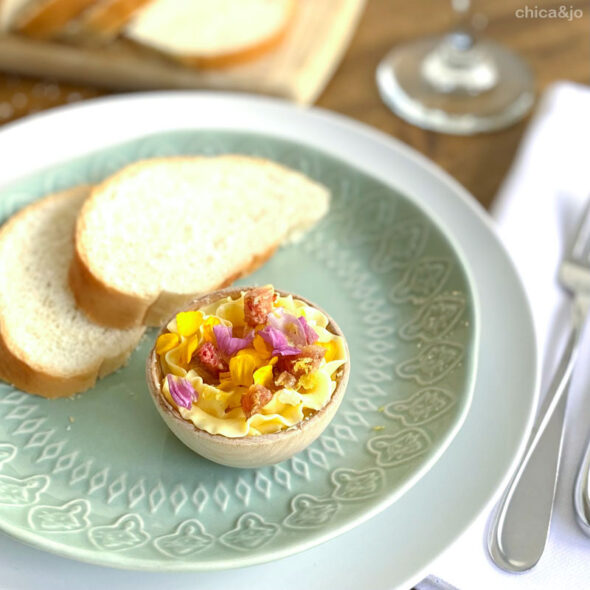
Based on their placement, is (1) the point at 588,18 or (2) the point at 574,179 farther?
(1) the point at 588,18

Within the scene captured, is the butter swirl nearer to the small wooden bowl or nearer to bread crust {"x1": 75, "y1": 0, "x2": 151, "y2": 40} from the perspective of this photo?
the small wooden bowl

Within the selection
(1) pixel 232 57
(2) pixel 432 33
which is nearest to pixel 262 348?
(1) pixel 232 57

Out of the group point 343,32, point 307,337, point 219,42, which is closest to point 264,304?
point 307,337

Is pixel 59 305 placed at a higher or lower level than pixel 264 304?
lower

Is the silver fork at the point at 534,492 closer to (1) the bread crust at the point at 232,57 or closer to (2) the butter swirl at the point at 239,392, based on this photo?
(2) the butter swirl at the point at 239,392

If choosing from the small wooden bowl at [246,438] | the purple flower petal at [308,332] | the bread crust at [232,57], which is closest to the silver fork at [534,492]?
the small wooden bowl at [246,438]

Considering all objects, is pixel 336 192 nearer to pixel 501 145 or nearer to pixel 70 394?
pixel 501 145

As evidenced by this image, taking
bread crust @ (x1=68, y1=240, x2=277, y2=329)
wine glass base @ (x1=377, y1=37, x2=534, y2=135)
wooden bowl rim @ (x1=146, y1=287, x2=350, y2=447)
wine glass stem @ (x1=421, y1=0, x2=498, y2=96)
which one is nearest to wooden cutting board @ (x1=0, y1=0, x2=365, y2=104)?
wine glass base @ (x1=377, y1=37, x2=534, y2=135)
